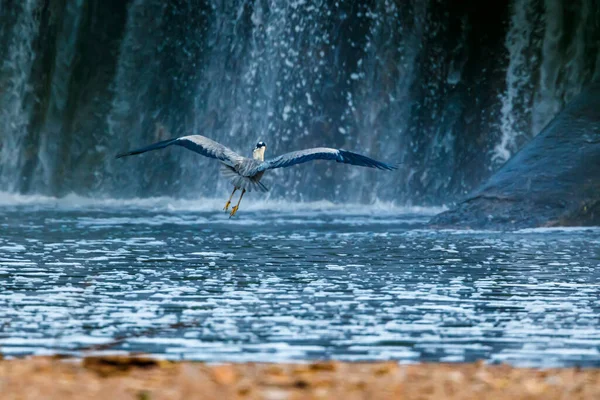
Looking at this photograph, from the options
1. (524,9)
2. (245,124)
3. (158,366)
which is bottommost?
(158,366)

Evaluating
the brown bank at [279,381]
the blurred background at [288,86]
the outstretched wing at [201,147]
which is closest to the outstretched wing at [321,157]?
the outstretched wing at [201,147]

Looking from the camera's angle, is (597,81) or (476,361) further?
(597,81)

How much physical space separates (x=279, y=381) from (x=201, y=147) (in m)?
5.55

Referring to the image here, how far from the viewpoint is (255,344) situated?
6.85 meters

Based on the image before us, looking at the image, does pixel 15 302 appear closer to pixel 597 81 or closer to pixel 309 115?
pixel 597 81

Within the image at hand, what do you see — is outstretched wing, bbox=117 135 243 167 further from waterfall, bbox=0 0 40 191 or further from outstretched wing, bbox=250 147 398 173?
waterfall, bbox=0 0 40 191

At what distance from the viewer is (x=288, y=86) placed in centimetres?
2889

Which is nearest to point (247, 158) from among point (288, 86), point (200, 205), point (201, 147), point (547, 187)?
point (201, 147)

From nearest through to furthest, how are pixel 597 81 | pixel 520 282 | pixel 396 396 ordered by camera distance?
pixel 396 396 → pixel 520 282 → pixel 597 81

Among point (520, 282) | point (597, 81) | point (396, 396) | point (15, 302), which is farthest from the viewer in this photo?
point (597, 81)

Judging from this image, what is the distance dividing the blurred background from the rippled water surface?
39.0 ft

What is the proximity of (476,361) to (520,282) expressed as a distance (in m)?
3.87

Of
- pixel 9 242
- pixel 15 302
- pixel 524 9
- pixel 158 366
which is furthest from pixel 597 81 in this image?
pixel 158 366

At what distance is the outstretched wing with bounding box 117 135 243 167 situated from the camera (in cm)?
1092
